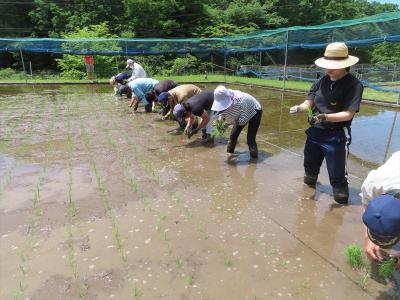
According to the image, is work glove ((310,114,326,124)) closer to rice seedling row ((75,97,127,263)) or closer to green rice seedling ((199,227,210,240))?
green rice seedling ((199,227,210,240))

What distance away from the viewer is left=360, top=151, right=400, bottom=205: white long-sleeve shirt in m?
2.01

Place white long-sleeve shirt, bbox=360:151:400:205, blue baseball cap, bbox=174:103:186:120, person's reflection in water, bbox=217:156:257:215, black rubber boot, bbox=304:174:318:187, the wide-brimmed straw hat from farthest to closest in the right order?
blue baseball cap, bbox=174:103:186:120 → the wide-brimmed straw hat → black rubber boot, bbox=304:174:318:187 → person's reflection in water, bbox=217:156:257:215 → white long-sleeve shirt, bbox=360:151:400:205

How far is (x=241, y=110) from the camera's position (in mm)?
5582

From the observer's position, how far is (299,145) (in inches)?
268

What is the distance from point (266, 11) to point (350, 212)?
3874 cm

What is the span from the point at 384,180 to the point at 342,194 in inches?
85.4

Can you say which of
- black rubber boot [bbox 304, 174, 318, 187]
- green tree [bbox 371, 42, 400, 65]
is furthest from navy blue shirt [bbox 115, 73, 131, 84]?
green tree [bbox 371, 42, 400, 65]

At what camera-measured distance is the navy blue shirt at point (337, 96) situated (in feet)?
12.3

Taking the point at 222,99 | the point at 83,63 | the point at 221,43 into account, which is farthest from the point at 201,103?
the point at 83,63

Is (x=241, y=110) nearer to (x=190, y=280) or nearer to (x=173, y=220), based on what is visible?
(x=173, y=220)

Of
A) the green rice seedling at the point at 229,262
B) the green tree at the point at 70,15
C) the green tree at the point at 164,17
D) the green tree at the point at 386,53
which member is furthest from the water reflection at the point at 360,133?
the green tree at the point at 386,53

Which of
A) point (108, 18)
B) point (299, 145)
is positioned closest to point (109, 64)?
point (108, 18)

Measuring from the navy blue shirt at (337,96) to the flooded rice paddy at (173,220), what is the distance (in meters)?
1.12

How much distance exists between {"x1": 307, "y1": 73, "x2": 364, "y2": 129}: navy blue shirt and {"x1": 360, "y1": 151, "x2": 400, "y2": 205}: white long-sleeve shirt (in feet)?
5.82
